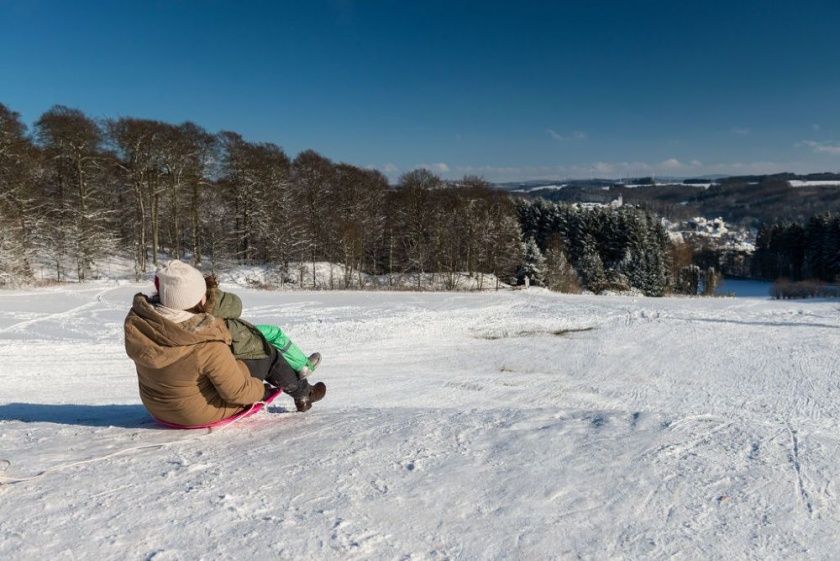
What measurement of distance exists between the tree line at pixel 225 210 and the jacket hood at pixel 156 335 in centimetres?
2203

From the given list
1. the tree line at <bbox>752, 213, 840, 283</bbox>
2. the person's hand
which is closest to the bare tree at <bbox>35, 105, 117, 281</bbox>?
the person's hand

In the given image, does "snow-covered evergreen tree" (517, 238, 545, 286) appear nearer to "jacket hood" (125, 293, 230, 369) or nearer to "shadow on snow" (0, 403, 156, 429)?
"shadow on snow" (0, 403, 156, 429)

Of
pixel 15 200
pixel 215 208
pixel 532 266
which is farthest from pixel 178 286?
pixel 532 266

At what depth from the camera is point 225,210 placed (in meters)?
31.3

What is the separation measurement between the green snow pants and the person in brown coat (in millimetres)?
286

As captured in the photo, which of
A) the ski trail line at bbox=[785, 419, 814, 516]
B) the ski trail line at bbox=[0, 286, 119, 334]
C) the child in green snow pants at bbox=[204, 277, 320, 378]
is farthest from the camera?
the ski trail line at bbox=[0, 286, 119, 334]

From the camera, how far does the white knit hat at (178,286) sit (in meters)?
3.52

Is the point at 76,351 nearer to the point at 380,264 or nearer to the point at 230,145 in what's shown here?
the point at 230,145

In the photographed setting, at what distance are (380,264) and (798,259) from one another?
216 feet

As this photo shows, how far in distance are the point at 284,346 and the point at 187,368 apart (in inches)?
40.4

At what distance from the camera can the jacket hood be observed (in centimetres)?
352

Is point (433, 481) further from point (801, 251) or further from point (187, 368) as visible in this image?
point (801, 251)

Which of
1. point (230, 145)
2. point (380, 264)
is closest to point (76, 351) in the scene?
→ point (230, 145)

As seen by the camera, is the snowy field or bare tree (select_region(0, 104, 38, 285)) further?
bare tree (select_region(0, 104, 38, 285))
